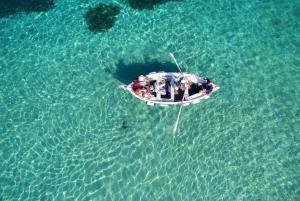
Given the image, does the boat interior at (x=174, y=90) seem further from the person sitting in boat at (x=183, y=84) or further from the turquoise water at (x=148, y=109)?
the turquoise water at (x=148, y=109)

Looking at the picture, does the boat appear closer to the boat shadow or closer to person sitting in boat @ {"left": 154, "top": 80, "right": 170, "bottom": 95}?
person sitting in boat @ {"left": 154, "top": 80, "right": 170, "bottom": 95}

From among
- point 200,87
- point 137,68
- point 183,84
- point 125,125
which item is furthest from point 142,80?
point 200,87

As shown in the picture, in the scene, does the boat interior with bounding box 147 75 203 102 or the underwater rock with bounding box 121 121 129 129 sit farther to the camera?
the underwater rock with bounding box 121 121 129 129

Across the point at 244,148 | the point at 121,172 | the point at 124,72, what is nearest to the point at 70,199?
the point at 121,172

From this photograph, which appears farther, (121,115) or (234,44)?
(234,44)

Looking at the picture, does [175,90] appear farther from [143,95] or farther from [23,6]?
[23,6]

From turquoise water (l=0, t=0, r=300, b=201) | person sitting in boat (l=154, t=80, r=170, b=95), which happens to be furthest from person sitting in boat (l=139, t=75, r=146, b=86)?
turquoise water (l=0, t=0, r=300, b=201)

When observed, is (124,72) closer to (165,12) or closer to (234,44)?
(165,12)
